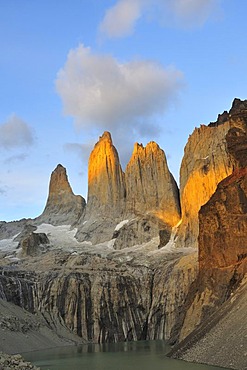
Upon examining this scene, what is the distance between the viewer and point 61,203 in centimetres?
14012

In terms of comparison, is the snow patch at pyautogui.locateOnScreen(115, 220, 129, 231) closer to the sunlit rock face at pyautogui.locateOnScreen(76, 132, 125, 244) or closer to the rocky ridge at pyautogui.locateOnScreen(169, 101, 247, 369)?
the sunlit rock face at pyautogui.locateOnScreen(76, 132, 125, 244)

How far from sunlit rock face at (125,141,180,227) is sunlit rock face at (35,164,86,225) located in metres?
20.1

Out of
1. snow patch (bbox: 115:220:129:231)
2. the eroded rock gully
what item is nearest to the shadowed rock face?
snow patch (bbox: 115:220:129:231)

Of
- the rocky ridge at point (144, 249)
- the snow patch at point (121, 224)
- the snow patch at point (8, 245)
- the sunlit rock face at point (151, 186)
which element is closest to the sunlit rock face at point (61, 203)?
the rocky ridge at point (144, 249)

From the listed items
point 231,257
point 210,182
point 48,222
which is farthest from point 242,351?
point 48,222

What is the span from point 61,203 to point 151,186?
33.6 metres

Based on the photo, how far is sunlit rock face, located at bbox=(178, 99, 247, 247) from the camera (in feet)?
320

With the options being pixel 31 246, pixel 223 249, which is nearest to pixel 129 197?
pixel 31 246

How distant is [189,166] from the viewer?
110m

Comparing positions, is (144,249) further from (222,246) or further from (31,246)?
(222,246)

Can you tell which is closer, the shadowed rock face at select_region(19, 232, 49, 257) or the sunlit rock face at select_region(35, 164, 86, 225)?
the shadowed rock face at select_region(19, 232, 49, 257)

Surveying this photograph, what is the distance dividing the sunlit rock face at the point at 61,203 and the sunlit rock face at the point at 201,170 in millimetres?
35201

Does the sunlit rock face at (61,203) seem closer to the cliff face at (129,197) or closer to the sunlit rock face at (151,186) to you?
the cliff face at (129,197)

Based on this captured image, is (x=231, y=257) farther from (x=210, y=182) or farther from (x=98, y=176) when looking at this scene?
(x=98, y=176)
